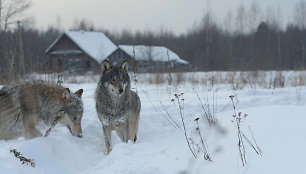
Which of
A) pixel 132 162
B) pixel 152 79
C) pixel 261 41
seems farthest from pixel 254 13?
pixel 132 162

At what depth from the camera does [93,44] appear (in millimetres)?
43875

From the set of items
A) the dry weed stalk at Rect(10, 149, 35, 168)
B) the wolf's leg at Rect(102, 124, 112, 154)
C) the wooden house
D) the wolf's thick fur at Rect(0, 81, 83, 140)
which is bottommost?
the wolf's leg at Rect(102, 124, 112, 154)

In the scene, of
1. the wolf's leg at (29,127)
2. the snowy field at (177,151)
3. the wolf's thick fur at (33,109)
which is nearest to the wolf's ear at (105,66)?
the wolf's thick fur at (33,109)

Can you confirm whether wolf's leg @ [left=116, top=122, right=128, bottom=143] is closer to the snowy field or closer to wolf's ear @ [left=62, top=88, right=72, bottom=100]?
the snowy field

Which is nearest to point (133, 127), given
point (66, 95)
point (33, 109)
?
point (66, 95)

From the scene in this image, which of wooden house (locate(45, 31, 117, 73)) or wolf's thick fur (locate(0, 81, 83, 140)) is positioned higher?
wooden house (locate(45, 31, 117, 73))

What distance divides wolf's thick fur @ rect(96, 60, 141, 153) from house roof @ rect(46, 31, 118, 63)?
35702mm

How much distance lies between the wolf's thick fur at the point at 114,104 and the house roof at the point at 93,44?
117 feet

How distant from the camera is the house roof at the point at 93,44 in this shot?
4143 centimetres

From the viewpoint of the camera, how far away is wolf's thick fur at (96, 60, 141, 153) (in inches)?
206

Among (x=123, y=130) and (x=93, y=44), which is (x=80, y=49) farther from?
(x=123, y=130)

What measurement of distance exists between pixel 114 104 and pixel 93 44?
3999cm

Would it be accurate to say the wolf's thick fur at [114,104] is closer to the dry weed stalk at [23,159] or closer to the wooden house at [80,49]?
the dry weed stalk at [23,159]

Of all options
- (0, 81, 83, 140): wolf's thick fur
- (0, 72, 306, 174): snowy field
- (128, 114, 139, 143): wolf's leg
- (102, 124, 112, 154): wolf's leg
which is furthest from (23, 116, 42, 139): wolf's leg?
(128, 114, 139, 143): wolf's leg
